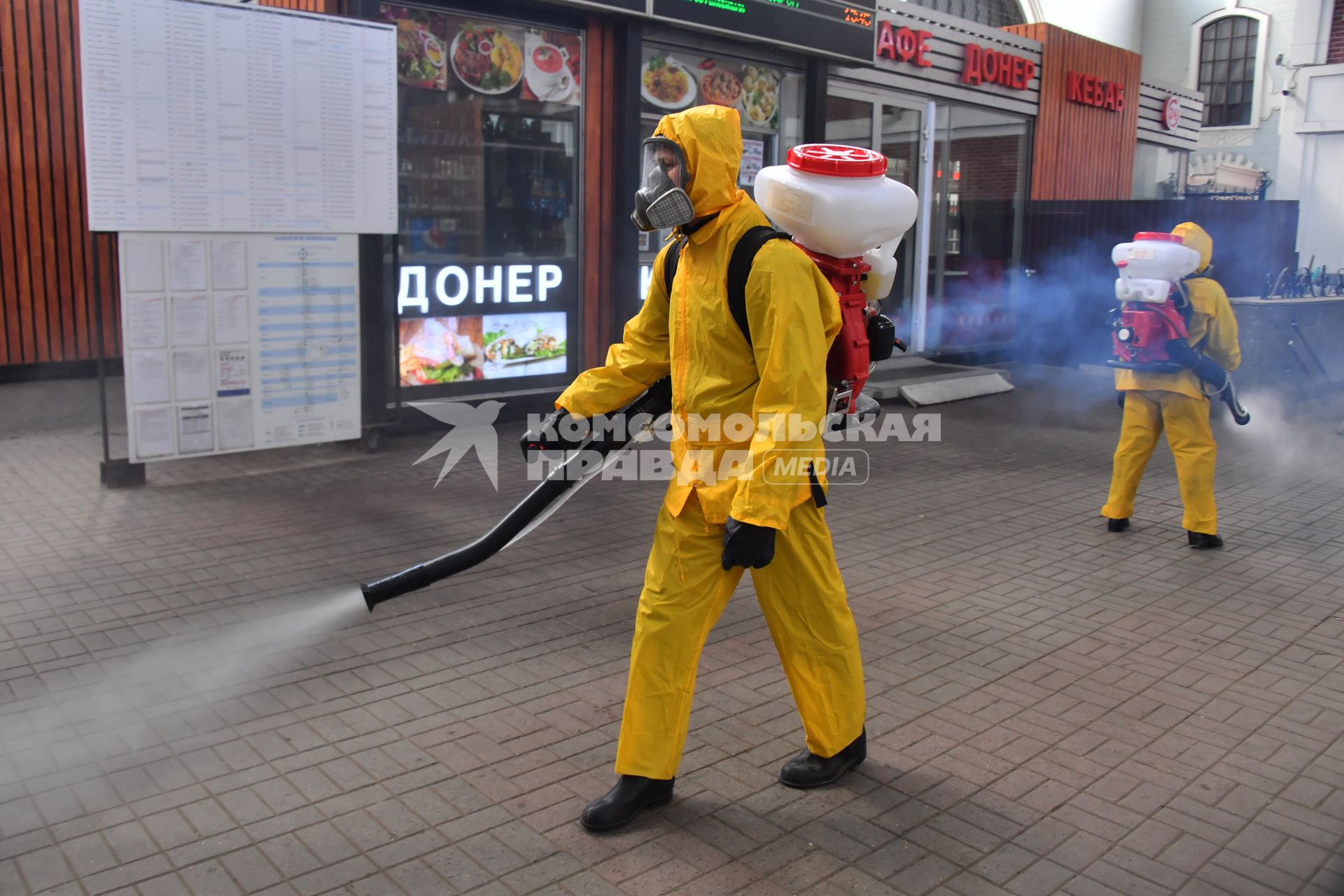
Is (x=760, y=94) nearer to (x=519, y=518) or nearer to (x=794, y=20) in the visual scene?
(x=794, y=20)

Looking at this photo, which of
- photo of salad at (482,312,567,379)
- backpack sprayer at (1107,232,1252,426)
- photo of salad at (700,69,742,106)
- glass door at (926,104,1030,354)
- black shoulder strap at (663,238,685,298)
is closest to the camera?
black shoulder strap at (663,238,685,298)

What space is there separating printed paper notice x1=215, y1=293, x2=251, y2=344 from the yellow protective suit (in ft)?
15.4

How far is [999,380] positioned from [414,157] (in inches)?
294

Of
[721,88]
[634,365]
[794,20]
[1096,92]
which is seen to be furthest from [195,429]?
[1096,92]

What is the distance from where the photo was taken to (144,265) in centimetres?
705

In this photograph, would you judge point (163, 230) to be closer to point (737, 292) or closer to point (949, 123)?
point (737, 292)

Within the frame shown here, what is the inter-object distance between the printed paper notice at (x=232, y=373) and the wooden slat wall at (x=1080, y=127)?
11.4 metres

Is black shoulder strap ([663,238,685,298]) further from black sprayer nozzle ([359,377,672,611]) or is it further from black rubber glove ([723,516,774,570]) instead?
black rubber glove ([723,516,774,570])

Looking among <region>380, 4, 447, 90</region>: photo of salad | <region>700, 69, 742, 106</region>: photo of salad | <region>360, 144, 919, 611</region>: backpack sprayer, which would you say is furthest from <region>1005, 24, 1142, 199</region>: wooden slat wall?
<region>360, 144, 919, 611</region>: backpack sprayer

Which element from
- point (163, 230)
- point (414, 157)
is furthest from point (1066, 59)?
point (163, 230)

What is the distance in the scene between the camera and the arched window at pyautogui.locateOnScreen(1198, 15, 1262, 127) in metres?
29.5

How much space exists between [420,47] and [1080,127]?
1081cm

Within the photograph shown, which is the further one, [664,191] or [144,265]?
[144,265]

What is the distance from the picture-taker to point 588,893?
9.89 feet
